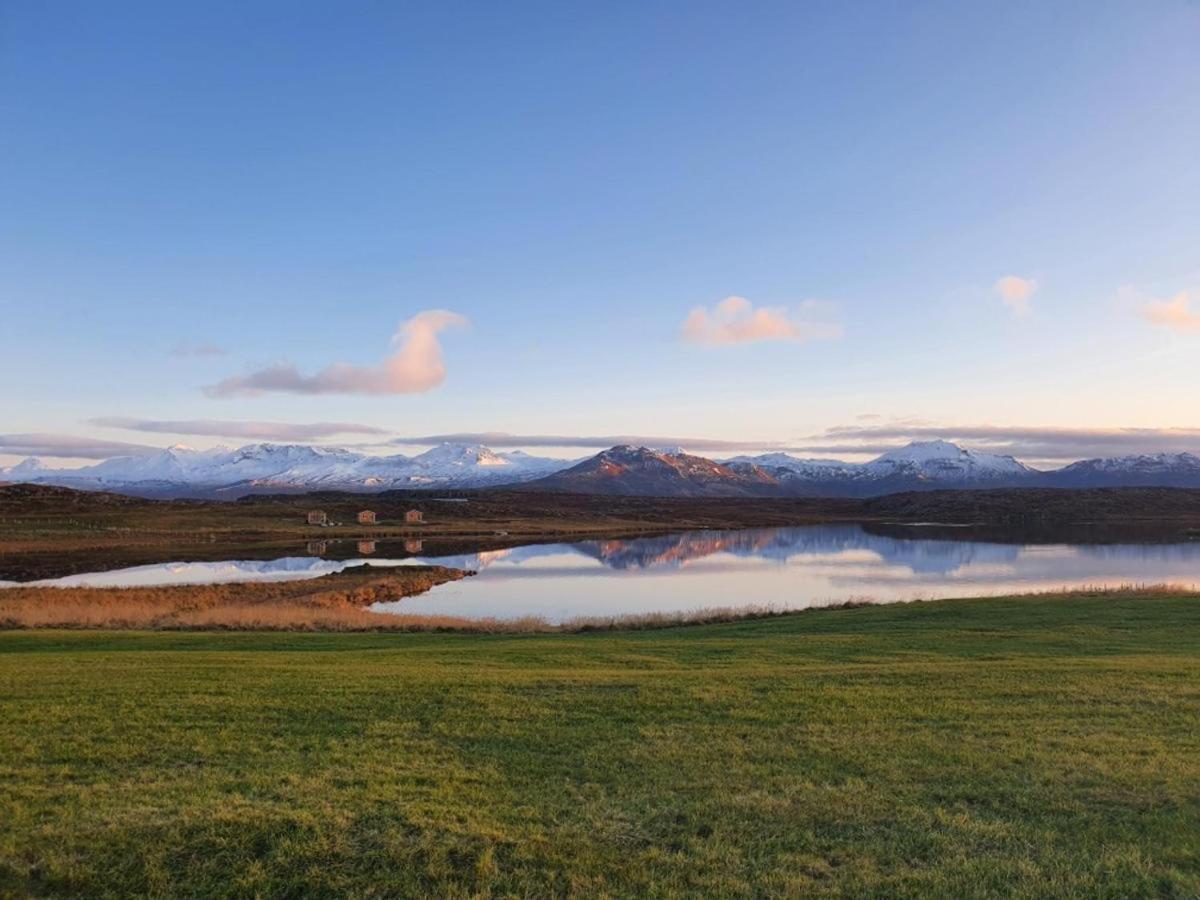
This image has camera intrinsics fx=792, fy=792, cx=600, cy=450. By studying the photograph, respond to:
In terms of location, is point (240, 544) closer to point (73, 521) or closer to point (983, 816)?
point (73, 521)

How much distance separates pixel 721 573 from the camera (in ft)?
184

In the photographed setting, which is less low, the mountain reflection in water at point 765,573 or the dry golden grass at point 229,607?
the dry golden grass at point 229,607

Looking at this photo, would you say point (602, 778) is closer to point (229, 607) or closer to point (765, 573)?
point (229, 607)

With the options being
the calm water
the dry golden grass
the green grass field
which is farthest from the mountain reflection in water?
the green grass field

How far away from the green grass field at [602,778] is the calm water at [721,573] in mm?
22760

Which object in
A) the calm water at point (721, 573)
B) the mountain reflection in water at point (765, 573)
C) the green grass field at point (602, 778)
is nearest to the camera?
the green grass field at point (602, 778)

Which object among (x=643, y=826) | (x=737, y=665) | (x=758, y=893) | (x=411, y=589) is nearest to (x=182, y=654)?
(x=737, y=665)

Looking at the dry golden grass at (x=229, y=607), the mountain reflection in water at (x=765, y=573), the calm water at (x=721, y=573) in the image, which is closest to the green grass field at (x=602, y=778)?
the dry golden grass at (x=229, y=607)

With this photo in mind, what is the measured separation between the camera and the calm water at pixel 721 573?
4141cm

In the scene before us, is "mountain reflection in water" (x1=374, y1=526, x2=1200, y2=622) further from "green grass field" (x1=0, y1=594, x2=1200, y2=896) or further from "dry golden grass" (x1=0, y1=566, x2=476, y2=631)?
"green grass field" (x1=0, y1=594, x2=1200, y2=896)

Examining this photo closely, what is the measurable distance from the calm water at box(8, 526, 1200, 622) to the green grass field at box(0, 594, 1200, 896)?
22.8 metres

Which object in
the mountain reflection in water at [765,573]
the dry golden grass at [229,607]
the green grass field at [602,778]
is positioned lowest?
the mountain reflection in water at [765,573]

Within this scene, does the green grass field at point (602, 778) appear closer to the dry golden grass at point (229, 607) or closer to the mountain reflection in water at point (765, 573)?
the dry golden grass at point (229, 607)

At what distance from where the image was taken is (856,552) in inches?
2913
